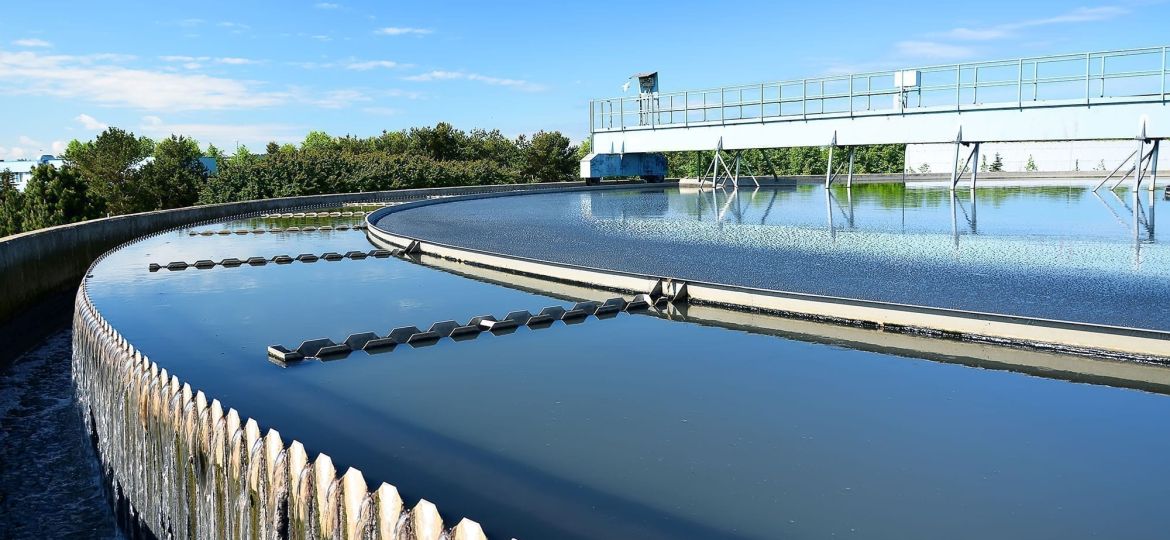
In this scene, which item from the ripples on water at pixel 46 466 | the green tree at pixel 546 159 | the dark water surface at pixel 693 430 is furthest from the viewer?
the green tree at pixel 546 159

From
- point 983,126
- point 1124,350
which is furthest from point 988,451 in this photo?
point 983,126

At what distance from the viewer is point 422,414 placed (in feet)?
29.2

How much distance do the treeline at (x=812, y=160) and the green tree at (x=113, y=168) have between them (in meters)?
40.1

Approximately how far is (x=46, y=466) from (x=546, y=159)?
62755mm

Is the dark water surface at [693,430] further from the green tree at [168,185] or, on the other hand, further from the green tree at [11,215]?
the green tree at [168,185]

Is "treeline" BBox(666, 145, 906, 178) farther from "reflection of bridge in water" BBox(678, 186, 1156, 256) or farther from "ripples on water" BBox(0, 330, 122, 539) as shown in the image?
"ripples on water" BBox(0, 330, 122, 539)

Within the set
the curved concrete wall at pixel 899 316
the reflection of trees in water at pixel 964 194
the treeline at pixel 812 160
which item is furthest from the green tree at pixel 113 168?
the curved concrete wall at pixel 899 316

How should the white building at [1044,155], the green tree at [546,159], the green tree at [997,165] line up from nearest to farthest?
1. the white building at [1044,155]
2. the green tree at [997,165]
3. the green tree at [546,159]

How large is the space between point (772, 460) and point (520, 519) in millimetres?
2388

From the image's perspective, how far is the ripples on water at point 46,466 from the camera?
27.4 ft

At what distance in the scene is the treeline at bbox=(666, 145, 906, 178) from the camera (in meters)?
68.1

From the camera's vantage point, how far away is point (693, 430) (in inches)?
323

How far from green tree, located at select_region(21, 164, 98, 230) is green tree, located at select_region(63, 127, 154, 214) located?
1784 cm

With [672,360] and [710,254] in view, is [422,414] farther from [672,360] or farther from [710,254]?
[710,254]
